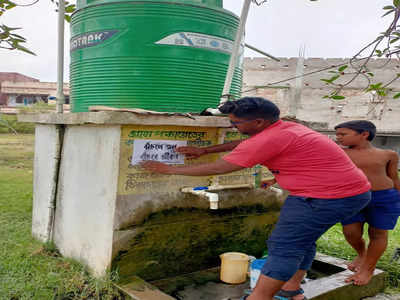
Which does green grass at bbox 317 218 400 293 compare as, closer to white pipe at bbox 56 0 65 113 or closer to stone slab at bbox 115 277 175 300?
stone slab at bbox 115 277 175 300

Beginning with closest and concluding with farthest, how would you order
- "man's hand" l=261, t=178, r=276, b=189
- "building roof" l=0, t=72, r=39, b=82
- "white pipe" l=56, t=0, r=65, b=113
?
"man's hand" l=261, t=178, r=276, b=189, "white pipe" l=56, t=0, r=65, b=113, "building roof" l=0, t=72, r=39, b=82

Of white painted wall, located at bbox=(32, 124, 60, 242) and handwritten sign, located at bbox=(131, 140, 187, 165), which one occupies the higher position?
handwritten sign, located at bbox=(131, 140, 187, 165)

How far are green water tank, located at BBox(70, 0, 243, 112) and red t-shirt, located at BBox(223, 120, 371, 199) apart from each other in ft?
4.03

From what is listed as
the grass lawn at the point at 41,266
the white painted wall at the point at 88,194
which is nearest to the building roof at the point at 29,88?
the grass lawn at the point at 41,266

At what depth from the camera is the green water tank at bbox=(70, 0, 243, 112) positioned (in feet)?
11.5

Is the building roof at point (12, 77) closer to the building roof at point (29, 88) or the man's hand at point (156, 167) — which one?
the building roof at point (29, 88)

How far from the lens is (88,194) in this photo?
11.4ft

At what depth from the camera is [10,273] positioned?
3.27 metres

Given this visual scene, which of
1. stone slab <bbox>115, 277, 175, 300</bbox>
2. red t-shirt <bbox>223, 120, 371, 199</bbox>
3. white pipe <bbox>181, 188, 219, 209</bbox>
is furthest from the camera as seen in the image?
white pipe <bbox>181, 188, 219, 209</bbox>

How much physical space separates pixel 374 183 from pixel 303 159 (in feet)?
4.52

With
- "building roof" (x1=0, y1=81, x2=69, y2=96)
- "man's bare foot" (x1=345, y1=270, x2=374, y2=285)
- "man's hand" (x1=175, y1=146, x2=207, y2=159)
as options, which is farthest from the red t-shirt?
"building roof" (x1=0, y1=81, x2=69, y2=96)

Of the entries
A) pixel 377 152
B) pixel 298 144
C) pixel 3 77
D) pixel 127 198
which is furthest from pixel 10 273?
pixel 3 77

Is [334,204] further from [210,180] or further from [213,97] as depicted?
[213,97]

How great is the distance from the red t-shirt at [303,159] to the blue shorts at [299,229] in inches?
2.3
